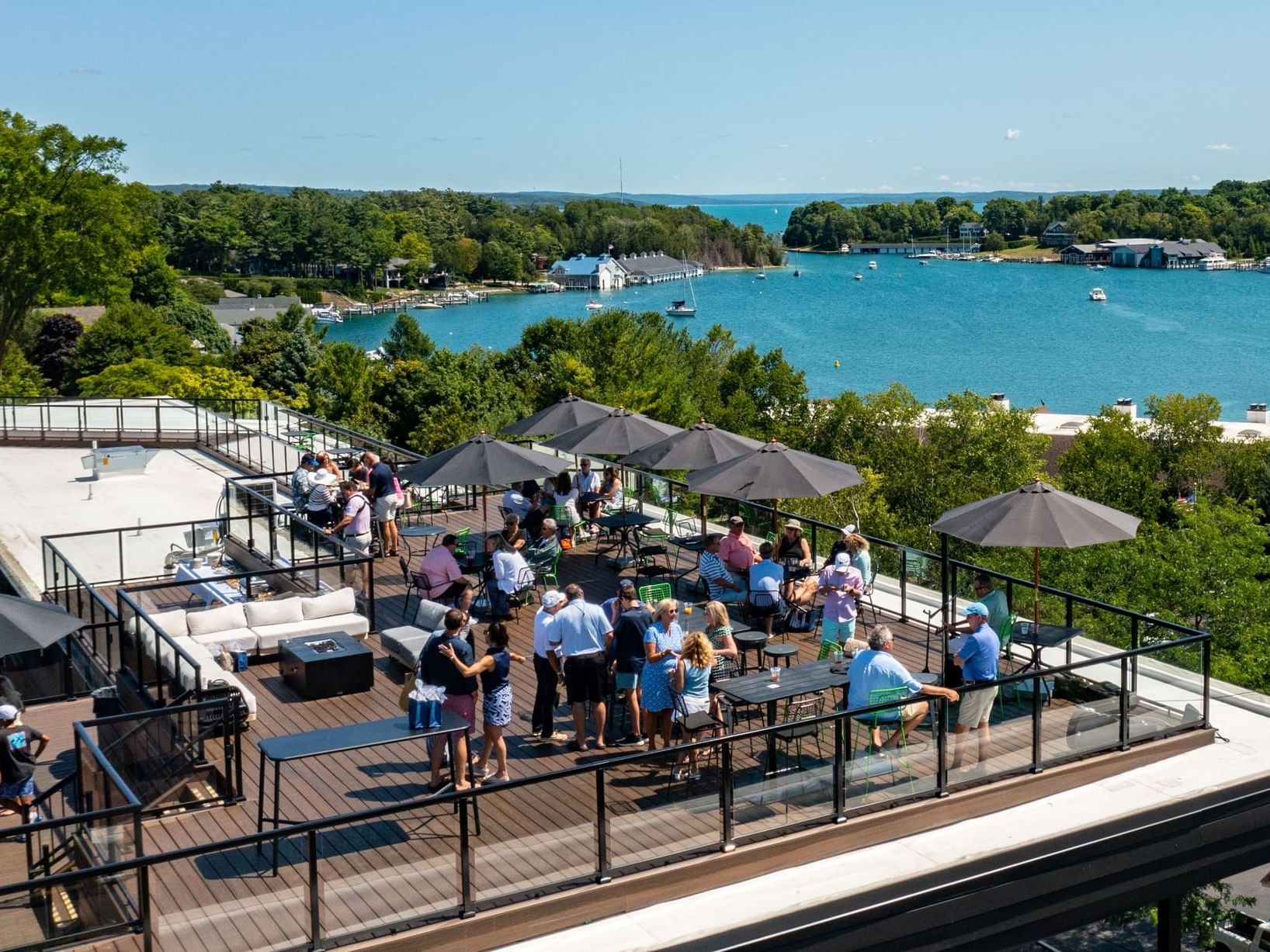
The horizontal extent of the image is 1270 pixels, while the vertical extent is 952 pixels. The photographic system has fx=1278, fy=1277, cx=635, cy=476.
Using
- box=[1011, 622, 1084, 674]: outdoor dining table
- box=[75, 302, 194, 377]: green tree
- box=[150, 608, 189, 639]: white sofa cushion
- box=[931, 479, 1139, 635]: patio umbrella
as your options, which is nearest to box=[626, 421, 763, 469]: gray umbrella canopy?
box=[931, 479, 1139, 635]: patio umbrella

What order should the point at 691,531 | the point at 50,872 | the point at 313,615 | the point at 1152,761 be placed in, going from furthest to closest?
the point at 691,531, the point at 313,615, the point at 1152,761, the point at 50,872

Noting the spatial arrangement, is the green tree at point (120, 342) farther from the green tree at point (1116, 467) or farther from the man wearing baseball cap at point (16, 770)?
the man wearing baseball cap at point (16, 770)

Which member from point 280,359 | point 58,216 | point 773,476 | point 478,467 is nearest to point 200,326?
point 280,359

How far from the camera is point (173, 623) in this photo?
1391cm

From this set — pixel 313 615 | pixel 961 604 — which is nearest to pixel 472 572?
pixel 313 615

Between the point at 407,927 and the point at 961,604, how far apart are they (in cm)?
856

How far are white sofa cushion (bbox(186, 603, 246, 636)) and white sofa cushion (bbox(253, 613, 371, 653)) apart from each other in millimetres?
233

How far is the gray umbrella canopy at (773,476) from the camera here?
15.2 meters

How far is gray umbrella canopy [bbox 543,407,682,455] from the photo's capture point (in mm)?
18578

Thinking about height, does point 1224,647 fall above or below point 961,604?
below

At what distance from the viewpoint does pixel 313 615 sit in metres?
14.9

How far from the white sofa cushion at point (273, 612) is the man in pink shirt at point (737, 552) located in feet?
16.3

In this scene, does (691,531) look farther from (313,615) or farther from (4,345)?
(4,345)

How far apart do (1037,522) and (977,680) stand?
6.65ft
